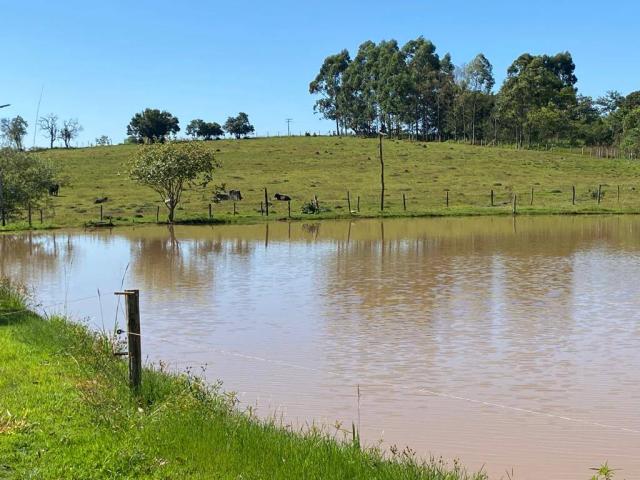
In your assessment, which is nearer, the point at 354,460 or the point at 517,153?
the point at 354,460

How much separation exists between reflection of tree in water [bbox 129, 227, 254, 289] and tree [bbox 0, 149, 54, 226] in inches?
432

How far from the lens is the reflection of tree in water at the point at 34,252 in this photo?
1051 inches

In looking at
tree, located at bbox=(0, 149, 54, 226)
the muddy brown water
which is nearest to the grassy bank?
the muddy brown water

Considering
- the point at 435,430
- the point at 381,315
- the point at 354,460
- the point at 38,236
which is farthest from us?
the point at 38,236

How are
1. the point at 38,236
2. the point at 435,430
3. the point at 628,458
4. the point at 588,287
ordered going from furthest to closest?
the point at 38,236 → the point at 588,287 → the point at 435,430 → the point at 628,458

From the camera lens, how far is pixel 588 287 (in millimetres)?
19047

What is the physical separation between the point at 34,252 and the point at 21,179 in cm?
1702

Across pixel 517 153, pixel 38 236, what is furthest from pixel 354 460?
pixel 517 153

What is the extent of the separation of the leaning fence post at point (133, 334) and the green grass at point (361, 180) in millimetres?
42436

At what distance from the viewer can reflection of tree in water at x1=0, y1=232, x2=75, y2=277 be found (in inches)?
1051

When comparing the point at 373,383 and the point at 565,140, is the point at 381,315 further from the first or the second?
the point at 565,140

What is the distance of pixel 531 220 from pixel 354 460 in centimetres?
4456

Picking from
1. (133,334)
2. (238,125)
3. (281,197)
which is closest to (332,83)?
(238,125)

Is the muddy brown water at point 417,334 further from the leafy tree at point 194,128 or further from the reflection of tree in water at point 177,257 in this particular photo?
the leafy tree at point 194,128
